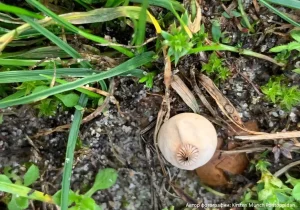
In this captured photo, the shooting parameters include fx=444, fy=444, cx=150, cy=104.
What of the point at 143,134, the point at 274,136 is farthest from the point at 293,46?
the point at 143,134

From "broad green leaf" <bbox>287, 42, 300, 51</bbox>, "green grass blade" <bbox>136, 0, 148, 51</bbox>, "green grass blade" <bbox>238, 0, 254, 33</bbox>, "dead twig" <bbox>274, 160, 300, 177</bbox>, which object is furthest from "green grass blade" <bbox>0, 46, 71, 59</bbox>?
"dead twig" <bbox>274, 160, 300, 177</bbox>

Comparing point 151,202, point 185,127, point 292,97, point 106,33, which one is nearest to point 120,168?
point 151,202

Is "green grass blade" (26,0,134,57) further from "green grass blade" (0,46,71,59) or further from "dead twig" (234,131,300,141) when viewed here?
"dead twig" (234,131,300,141)

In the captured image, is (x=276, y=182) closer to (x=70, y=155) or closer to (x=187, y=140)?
(x=187, y=140)

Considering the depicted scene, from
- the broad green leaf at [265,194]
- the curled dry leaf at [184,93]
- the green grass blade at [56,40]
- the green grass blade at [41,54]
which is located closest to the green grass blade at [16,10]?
the green grass blade at [56,40]

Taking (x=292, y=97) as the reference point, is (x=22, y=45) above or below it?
above

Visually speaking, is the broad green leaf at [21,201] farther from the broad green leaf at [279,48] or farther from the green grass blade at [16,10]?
the broad green leaf at [279,48]

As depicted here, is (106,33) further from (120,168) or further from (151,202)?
(151,202)
